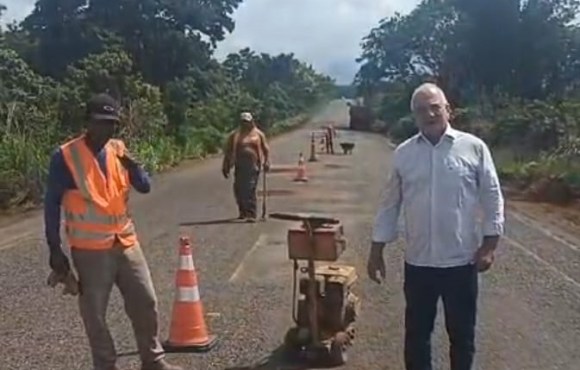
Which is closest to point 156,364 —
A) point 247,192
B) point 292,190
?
point 247,192

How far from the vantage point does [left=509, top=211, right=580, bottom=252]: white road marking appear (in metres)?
13.5

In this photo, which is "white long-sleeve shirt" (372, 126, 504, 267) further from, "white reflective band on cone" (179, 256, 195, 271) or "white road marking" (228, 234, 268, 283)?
"white road marking" (228, 234, 268, 283)

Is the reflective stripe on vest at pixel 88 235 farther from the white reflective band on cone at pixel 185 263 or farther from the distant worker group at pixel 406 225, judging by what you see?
the white reflective band on cone at pixel 185 263

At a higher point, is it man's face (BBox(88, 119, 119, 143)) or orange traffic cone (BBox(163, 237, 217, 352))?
man's face (BBox(88, 119, 119, 143))

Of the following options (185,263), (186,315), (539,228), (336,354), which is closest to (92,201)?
(185,263)

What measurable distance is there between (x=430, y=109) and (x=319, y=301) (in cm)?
206

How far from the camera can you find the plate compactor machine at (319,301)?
6.55 metres

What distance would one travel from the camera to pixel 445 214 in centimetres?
523

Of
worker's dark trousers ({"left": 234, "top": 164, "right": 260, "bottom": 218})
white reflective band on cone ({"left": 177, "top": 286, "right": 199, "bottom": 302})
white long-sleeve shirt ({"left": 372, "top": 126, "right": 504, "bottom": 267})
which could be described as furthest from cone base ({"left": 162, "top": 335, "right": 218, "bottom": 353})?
worker's dark trousers ({"left": 234, "top": 164, "right": 260, "bottom": 218})

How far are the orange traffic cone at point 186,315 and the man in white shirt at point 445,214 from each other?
2.28 m

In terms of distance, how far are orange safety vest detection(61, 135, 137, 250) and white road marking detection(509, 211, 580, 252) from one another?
27.7ft

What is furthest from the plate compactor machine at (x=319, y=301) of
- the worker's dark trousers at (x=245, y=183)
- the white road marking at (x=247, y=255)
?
the worker's dark trousers at (x=245, y=183)

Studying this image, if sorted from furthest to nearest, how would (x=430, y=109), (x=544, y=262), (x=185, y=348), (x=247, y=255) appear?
1. (x=247, y=255)
2. (x=544, y=262)
3. (x=185, y=348)
4. (x=430, y=109)

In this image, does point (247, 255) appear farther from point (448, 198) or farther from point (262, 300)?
point (448, 198)
